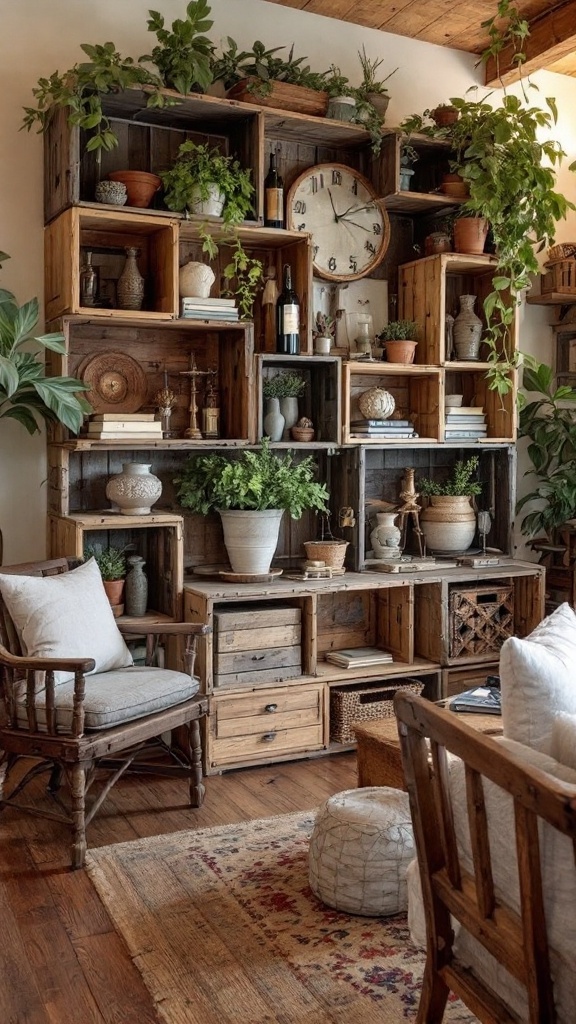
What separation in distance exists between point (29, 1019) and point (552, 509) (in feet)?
11.5

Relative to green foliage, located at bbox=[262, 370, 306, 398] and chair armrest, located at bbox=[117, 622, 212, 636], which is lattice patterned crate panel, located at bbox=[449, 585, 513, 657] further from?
chair armrest, located at bbox=[117, 622, 212, 636]

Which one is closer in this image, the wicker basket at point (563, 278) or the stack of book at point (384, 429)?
the stack of book at point (384, 429)

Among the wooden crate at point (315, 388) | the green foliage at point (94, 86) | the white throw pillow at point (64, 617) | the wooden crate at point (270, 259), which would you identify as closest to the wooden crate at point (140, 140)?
the green foliage at point (94, 86)

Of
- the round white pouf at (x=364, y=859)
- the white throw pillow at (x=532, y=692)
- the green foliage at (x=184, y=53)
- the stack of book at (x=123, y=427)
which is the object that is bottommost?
the round white pouf at (x=364, y=859)

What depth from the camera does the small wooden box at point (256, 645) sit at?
3.80 m

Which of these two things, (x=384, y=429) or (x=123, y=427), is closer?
(x=123, y=427)

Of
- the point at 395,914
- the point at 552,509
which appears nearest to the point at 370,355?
the point at 552,509

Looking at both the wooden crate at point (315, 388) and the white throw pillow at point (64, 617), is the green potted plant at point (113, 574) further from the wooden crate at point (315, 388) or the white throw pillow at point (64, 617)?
the wooden crate at point (315, 388)

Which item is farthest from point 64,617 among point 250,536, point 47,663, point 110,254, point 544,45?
point 544,45

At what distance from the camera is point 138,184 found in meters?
3.76

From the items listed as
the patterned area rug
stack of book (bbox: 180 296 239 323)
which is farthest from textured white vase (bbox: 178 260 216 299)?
the patterned area rug

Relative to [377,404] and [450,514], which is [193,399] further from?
[450,514]

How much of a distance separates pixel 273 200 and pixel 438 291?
2.84 feet

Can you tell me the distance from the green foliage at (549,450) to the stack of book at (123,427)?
203cm
